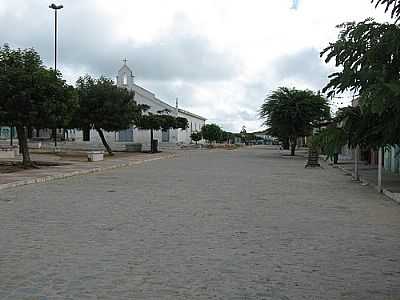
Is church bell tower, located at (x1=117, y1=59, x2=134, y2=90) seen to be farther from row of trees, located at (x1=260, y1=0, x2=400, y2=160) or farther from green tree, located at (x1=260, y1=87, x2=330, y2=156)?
row of trees, located at (x1=260, y1=0, x2=400, y2=160)

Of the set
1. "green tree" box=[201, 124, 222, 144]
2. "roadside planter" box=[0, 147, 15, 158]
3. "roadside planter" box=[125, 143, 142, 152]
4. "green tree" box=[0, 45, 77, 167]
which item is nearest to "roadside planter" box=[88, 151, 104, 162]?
"roadside planter" box=[0, 147, 15, 158]

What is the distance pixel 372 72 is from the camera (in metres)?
4.40

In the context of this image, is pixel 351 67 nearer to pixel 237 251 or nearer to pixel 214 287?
pixel 214 287

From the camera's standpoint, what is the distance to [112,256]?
24.0ft

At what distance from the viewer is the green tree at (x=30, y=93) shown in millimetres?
22297

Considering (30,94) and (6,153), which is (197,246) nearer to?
(30,94)

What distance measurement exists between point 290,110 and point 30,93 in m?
27.5

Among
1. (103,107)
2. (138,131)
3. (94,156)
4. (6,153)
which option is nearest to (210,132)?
(138,131)

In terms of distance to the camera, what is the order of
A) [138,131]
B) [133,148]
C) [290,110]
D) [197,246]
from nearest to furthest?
[197,246] → [290,110] → [133,148] → [138,131]

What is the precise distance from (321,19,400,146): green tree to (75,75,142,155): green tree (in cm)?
3265

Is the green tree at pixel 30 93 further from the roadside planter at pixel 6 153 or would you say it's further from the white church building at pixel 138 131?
the white church building at pixel 138 131

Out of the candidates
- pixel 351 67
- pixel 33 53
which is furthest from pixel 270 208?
pixel 33 53

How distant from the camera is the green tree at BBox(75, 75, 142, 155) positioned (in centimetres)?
3731

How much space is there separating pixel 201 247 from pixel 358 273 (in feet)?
7.60
